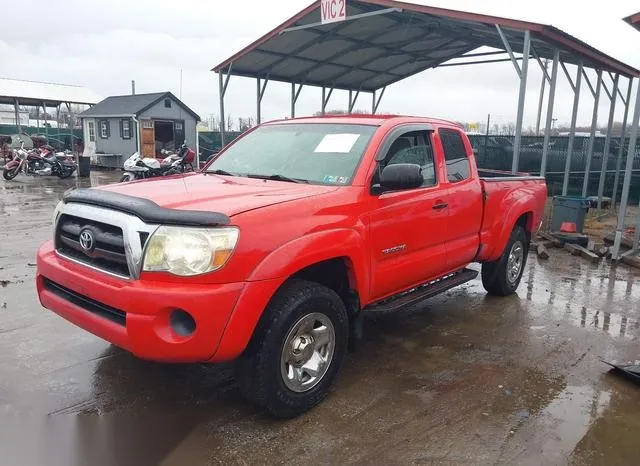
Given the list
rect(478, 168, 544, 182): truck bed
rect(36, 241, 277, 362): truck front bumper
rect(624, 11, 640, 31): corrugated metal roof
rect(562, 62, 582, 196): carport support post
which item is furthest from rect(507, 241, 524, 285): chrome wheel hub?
rect(562, 62, 582, 196): carport support post

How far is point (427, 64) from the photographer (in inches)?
605

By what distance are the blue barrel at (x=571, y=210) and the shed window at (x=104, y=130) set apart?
2291 cm

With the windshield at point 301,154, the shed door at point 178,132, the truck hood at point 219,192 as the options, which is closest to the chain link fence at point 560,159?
the windshield at point 301,154

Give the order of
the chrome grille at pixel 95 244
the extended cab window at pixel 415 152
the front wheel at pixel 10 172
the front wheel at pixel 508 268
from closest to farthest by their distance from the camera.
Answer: the chrome grille at pixel 95 244, the extended cab window at pixel 415 152, the front wheel at pixel 508 268, the front wheel at pixel 10 172

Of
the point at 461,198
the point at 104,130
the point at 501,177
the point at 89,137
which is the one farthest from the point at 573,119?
the point at 89,137

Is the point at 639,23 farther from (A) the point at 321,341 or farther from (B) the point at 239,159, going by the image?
(A) the point at 321,341

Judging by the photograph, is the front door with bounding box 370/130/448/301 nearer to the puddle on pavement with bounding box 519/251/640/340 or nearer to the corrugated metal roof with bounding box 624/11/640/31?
the puddle on pavement with bounding box 519/251/640/340

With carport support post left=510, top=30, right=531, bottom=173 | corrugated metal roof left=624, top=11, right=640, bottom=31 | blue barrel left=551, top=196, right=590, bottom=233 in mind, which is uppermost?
corrugated metal roof left=624, top=11, right=640, bottom=31

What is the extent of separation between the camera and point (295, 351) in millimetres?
3383

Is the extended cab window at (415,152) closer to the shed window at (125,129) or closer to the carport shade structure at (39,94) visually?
the shed window at (125,129)

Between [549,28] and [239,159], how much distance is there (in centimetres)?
674

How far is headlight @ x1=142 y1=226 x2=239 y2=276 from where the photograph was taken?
288 centimetres

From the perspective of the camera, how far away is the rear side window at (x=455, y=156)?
491 centimetres

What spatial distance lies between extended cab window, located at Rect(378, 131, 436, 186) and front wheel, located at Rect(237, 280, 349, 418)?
1.36 m
